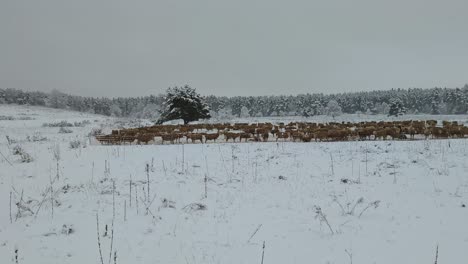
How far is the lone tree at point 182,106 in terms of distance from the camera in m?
49.3

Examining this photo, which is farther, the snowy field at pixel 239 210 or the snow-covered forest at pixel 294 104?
the snow-covered forest at pixel 294 104

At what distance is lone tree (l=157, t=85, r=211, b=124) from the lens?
49.3 m

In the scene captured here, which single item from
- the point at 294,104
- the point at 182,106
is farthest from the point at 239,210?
the point at 294,104

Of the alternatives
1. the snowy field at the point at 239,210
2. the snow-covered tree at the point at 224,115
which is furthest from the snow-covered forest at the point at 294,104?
the snowy field at the point at 239,210

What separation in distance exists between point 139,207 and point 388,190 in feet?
20.6

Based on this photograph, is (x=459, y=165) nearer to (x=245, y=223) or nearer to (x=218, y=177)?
(x=218, y=177)

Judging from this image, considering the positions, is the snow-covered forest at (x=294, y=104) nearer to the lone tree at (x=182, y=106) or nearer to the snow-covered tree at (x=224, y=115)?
the snow-covered tree at (x=224, y=115)

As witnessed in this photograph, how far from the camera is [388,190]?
10.5m

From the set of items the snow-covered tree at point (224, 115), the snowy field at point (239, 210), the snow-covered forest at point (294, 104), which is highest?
the snow-covered forest at point (294, 104)

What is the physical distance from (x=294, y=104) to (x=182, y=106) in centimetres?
8746

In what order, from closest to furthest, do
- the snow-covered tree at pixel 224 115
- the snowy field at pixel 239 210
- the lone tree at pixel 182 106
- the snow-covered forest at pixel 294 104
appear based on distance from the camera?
the snowy field at pixel 239 210 → the lone tree at pixel 182 106 → the snow-covered tree at pixel 224 115 → the snow-covered forest at pixel 294 104

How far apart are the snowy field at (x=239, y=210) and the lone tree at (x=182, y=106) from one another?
3365cm

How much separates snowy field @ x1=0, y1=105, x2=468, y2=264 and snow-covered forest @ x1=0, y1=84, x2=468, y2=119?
244 ft

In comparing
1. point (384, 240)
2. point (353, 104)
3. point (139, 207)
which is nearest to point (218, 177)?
point (139, 207)
